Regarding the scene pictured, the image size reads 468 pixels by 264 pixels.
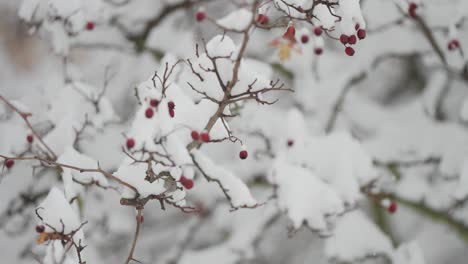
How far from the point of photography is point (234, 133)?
3.56 metres

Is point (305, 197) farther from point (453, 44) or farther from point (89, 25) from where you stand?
point (89, 25)

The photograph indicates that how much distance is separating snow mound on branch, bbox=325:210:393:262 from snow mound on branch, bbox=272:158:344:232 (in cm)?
65

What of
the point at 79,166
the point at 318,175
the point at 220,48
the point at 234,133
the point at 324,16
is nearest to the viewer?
the point at 220,48

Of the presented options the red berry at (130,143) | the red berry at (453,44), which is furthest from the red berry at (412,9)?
the red berry at (130,143)

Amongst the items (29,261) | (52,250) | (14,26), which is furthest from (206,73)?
(14,26)

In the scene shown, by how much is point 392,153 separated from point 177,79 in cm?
197

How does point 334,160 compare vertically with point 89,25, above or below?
below

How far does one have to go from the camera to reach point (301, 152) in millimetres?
3330

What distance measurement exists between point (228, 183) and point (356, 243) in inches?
71.6

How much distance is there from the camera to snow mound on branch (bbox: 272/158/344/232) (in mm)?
2963

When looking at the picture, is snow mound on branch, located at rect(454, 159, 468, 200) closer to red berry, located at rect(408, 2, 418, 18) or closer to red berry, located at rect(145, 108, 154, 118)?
red berry, located at rect(408, 2, 418, 18)

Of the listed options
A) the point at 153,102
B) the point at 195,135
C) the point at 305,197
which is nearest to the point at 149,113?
the point at 153,102

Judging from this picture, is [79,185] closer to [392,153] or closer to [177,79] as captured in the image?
[177,79]

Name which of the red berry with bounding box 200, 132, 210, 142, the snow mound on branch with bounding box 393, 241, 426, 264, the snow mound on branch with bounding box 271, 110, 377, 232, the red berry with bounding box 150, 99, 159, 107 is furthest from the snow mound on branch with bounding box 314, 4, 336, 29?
the snow mound on branch with bounding box 393, 241, 426, 264
